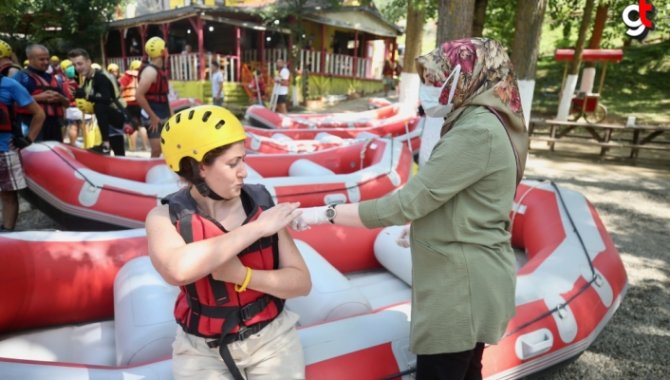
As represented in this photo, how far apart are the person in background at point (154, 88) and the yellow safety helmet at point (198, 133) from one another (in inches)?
155

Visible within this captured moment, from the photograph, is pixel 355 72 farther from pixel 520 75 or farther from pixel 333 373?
pixel 333 373

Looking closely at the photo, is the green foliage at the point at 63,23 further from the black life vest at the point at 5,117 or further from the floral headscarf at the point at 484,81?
the floral headscarf at the point at 484,81

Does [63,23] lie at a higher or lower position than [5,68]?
higher

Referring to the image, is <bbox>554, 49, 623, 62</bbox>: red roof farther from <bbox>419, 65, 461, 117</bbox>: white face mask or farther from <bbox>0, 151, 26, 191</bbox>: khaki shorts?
<bbox>0, 151, 26, 191</bbox>: khaki shorts

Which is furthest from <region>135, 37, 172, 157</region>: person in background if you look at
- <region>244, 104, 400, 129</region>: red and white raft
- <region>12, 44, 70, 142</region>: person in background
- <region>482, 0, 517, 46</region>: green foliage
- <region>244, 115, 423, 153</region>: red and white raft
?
<region>482, 0, 517, 46</region>: green foliage

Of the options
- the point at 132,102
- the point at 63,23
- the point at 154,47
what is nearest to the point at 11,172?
the point at 154,47

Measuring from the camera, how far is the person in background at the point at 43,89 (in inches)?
186

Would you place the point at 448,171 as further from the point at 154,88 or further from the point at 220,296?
the point at 154,88

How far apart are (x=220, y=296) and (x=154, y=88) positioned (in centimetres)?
443

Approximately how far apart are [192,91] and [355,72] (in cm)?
796

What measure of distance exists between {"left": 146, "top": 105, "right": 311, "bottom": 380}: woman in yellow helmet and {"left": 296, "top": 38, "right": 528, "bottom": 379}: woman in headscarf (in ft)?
0.70

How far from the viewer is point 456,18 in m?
5.10

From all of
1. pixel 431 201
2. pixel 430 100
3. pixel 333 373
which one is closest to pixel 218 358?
pixel 333 373

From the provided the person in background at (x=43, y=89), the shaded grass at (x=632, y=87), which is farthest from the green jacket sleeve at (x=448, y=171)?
the shaded grass at (x=632, y=87)
